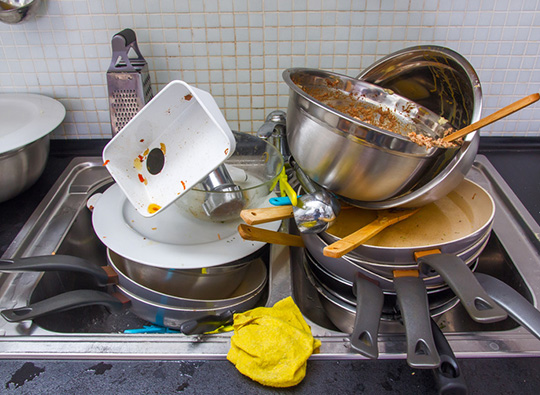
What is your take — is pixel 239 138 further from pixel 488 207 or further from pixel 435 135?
pixel 488 207

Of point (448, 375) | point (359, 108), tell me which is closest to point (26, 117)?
point (359, 108)

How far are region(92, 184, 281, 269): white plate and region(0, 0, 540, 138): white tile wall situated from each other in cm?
34

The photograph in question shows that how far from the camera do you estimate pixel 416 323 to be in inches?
20.6

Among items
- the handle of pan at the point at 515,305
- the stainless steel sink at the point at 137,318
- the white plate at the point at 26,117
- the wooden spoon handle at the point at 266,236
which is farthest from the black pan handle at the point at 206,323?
the white plate at the point at 26,117

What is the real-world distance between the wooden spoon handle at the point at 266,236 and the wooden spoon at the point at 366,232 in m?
0.15

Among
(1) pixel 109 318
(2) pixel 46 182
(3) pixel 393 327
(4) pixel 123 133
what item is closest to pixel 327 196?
(3) pixel 393 327

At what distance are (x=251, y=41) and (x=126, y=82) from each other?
0.29 m

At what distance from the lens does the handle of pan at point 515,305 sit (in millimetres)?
493

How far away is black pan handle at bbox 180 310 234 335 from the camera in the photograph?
0.60 meters

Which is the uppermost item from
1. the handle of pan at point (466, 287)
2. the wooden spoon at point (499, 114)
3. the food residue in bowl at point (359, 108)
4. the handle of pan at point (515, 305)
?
the wooden spoon at point (499, 114)

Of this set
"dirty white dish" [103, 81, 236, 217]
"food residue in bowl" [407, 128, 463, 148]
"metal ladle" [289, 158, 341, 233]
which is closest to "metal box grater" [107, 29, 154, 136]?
"dirty white dish" [103, 81, 236, 217]

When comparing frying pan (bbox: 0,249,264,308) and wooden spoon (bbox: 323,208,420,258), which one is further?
frying pan (bbox: 0,249,264,308)

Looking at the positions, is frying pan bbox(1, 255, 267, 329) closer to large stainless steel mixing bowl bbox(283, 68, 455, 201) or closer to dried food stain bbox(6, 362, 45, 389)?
dried food stain bbox(6, 362, 45, 389)

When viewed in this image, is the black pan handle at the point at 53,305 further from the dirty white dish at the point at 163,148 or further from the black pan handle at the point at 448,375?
the black pan handle at the point at 448,375
